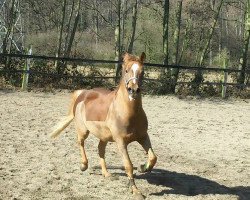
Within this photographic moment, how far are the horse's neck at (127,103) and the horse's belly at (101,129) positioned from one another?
42cm

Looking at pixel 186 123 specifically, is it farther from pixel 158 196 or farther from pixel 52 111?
pixel 158 196

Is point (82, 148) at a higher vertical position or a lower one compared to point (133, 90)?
lower

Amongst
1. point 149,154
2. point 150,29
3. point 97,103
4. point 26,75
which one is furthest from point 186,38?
point 149,154

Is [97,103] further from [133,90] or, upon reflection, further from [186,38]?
[186,38]

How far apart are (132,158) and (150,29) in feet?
75.8

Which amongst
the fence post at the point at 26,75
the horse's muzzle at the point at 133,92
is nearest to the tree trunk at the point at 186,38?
the fence post at the point at 26,75

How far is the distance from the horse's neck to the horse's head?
0.15 metres

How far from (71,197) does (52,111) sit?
6096mm

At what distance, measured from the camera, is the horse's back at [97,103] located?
18.1 feet

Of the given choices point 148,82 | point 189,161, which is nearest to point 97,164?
point 189,161

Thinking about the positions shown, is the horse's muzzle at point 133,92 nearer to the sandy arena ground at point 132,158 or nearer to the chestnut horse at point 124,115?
the chestnut horse at point 124,115

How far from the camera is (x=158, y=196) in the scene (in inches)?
→ 203

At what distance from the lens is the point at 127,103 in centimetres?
499

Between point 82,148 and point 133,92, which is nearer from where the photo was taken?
point 133,92
